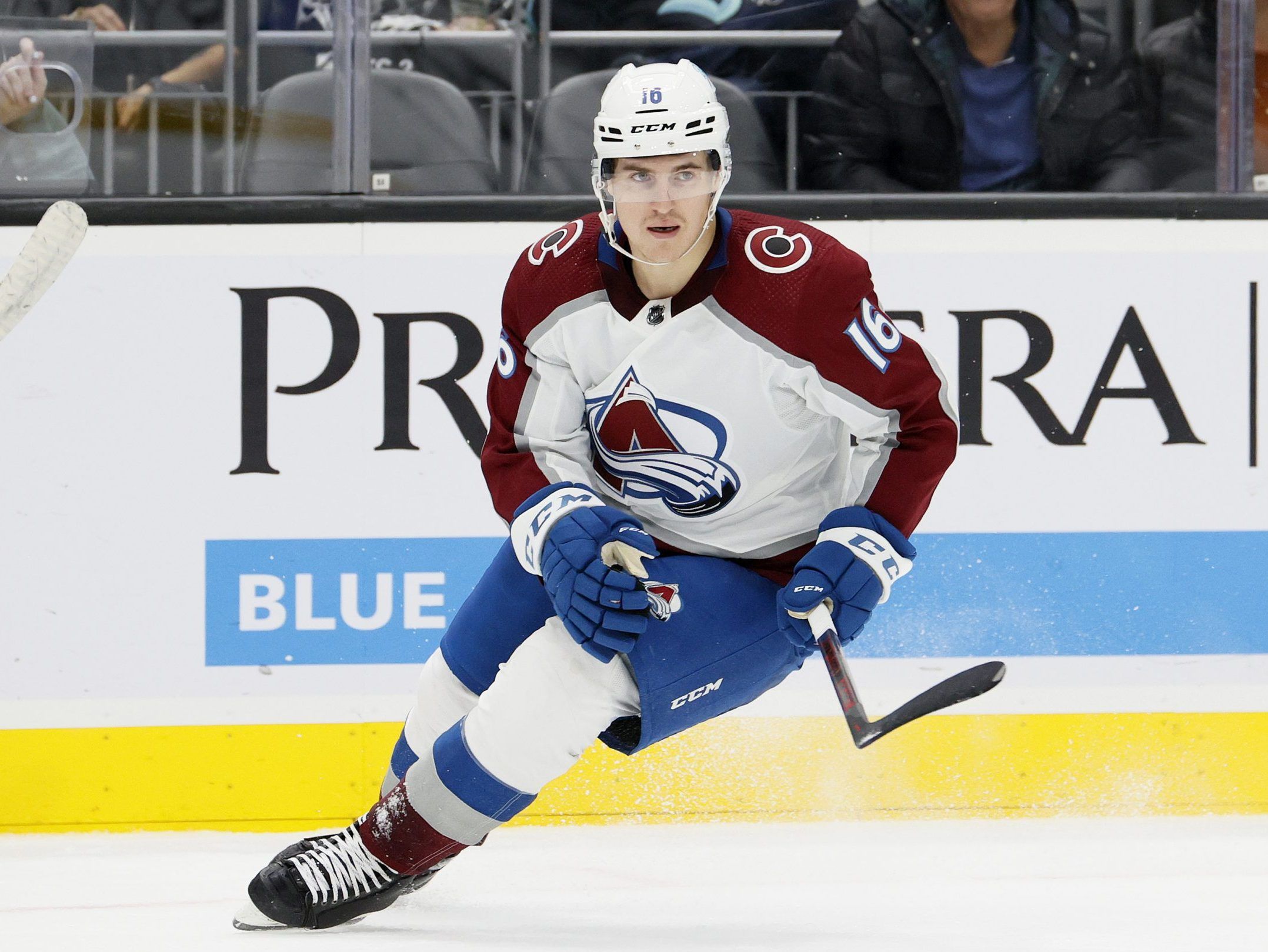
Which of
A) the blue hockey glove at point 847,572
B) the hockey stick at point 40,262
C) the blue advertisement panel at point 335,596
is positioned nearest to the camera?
the hockey stick at point 40,262

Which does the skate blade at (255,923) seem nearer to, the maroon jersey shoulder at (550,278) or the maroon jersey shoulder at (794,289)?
the maroon jersey shoulder at (550,278)

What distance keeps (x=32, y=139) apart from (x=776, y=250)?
1469 mm

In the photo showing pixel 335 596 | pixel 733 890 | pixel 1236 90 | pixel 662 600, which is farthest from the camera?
pixel 1236 90

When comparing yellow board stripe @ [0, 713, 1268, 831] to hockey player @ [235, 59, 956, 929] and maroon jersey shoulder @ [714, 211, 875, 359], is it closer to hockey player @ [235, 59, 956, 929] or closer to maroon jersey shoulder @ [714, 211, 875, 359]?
hockey player @ [235, 59, 956, 929]

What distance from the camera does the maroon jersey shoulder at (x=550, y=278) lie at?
1.96 metres

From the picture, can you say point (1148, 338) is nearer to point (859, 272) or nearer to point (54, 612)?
point (859, 272)

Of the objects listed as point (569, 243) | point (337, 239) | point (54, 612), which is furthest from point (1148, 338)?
point (54, 612)

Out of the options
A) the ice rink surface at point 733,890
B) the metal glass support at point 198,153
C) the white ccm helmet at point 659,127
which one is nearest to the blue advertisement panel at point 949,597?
the ice rink surface at point 733,890

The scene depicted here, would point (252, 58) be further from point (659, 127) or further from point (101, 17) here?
point (659, 127)

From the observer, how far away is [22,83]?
2.78 metres

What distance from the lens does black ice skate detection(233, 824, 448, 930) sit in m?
1.92

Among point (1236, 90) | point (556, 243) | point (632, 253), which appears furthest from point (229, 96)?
point (1236, 90)

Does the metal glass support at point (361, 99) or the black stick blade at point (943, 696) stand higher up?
the metal glass support at point (361, 99)

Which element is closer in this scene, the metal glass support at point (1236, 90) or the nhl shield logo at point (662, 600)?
the nhl shield logo at point (662, 600)
